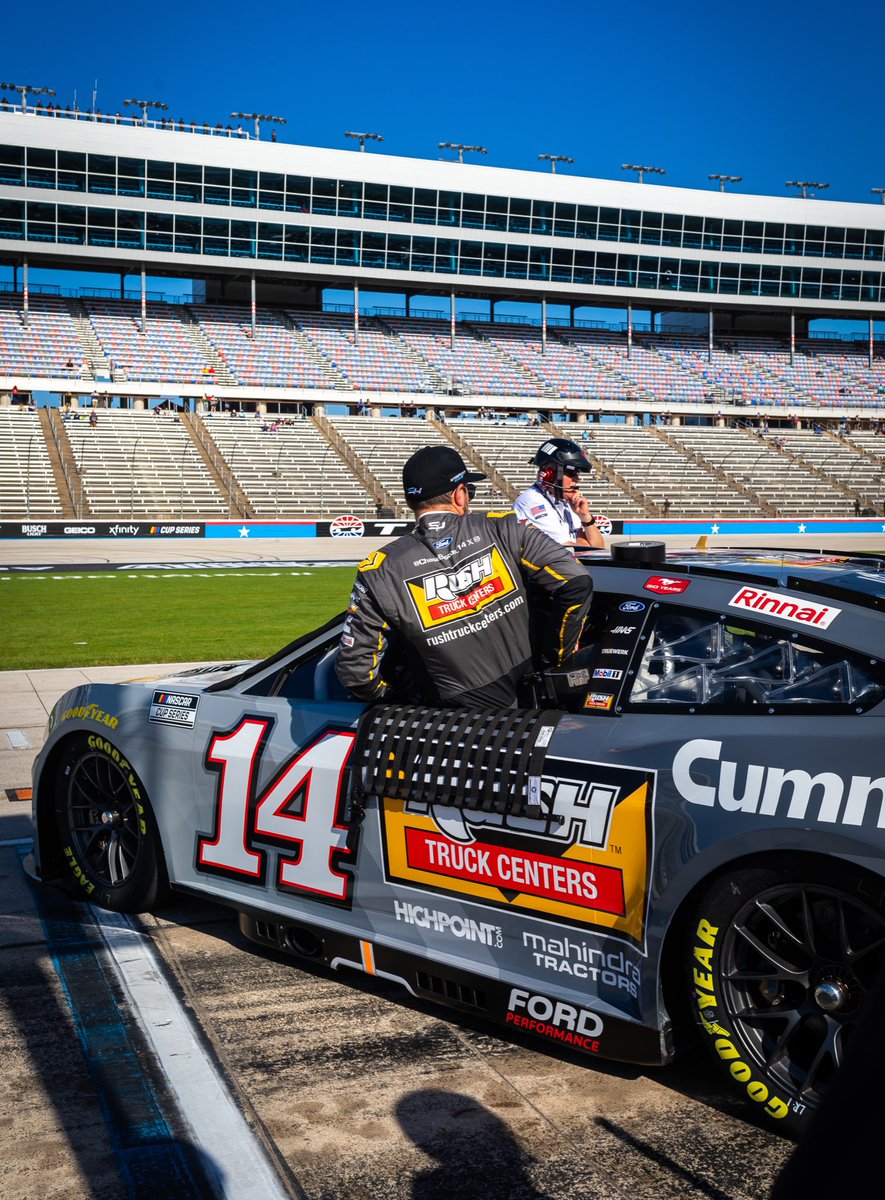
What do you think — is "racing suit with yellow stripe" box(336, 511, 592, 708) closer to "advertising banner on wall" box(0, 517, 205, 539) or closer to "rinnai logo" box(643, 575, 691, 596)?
"rinnai logo" box(643, 575, 691, 596)

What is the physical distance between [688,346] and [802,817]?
217 ft

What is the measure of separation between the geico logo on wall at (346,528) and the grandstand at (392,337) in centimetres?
376

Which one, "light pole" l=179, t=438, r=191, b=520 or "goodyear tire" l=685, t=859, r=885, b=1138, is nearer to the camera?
"goodyear tire" l=685, t=859, r=885, b=1138

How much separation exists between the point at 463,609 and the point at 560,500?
2.63 metres

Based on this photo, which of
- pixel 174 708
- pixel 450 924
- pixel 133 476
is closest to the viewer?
pixel 450 924

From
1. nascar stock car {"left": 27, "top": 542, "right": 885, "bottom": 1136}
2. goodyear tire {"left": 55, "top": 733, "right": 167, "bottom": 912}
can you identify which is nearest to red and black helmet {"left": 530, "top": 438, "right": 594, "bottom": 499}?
nascar stock car {"left": 27, "top": 542, "right": 885, "bottom": 1136}

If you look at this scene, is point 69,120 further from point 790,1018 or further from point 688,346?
point 790,1018

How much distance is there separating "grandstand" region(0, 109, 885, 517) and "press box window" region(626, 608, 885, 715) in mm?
37113

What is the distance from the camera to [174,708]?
4.48 meters

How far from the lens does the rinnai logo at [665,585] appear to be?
357 centimetres

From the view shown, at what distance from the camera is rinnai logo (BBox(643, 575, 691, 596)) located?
357cm

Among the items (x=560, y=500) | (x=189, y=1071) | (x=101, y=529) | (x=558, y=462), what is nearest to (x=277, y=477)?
(x=101, y=529)

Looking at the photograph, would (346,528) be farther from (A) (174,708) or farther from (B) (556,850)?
(B) (556,850)

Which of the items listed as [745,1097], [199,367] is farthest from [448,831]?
[199,367]
